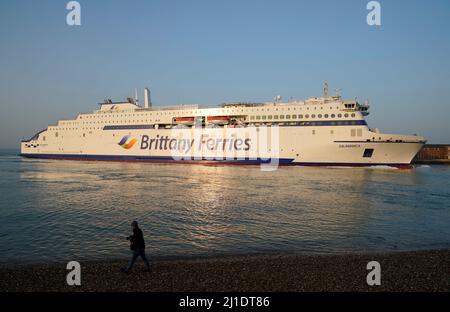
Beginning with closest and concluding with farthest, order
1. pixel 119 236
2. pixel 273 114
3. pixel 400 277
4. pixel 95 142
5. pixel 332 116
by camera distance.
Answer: pixel 400 277, pixel 119 236, pixel 332 116, pixel 273 114, pixel 95 142

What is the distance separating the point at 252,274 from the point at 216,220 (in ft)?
19.0

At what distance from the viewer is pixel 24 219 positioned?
39.1 feet

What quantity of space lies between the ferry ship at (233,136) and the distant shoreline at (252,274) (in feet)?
92.5

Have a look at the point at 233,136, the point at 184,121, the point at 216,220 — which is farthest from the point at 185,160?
the point at 216,220

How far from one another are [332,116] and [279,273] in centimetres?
3230

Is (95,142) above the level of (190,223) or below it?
above

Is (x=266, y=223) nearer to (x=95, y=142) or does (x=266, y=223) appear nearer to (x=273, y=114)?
(x=273, y=114)

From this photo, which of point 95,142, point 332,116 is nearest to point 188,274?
point 332,116

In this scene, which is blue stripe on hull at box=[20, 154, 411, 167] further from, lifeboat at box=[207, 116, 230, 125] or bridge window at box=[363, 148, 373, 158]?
lifeboat at box=[207, 116, 230, 125]

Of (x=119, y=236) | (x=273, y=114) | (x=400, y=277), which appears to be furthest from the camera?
(x=273, y=114)

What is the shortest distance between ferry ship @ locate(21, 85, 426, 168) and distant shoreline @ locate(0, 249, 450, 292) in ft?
92.5

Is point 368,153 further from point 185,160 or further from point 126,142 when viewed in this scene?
point 126,142

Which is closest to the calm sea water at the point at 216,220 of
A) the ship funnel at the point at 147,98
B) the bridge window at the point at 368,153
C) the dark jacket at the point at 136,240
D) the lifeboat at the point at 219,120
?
the dark jacket at the point at 136,240

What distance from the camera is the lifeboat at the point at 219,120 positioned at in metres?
41.5
